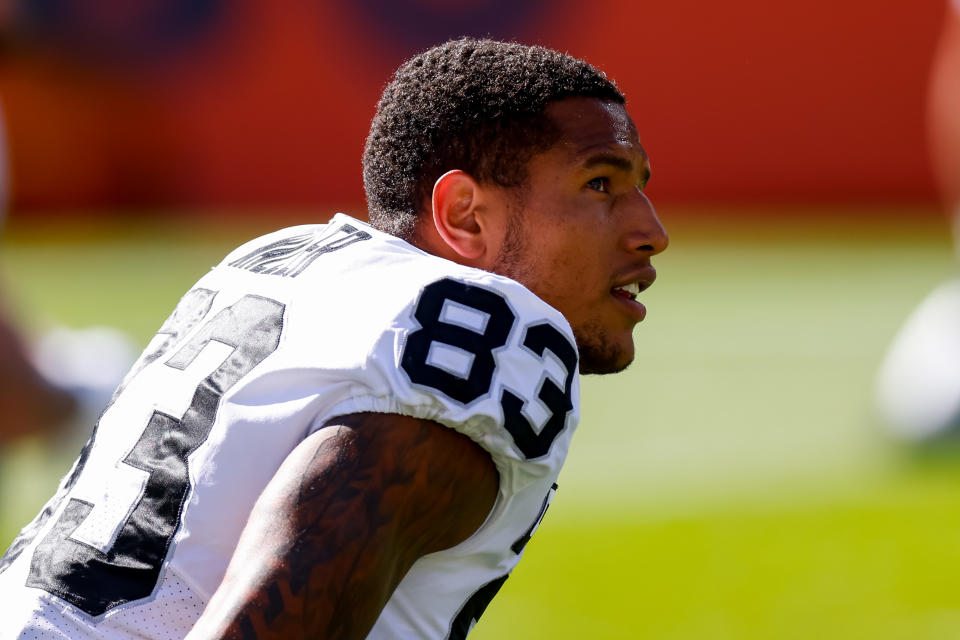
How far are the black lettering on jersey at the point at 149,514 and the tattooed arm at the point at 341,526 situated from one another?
0.24m

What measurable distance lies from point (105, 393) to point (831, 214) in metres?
10.2

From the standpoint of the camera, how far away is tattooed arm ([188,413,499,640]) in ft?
5.71

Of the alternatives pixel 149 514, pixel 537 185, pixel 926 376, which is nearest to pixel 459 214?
pixel 537 185

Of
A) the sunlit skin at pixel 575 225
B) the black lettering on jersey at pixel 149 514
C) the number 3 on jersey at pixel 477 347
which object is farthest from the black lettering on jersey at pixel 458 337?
the sunlit skin at pixel 575 225

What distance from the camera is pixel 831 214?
14320 millimetres

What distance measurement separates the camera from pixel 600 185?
8.27ft

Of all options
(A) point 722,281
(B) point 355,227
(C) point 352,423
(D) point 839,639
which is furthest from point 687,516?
(A) point 722,281

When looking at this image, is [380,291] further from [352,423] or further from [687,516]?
[687,516]

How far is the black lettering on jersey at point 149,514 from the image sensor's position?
199 centimetres

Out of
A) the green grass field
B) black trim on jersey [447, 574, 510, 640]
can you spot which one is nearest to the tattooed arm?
black trim on jersey [447, 574, 510, 640]

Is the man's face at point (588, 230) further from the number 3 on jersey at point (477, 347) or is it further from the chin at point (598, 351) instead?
the number 3 on jersey at point (477, 347)

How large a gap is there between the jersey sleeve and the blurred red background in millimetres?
11619

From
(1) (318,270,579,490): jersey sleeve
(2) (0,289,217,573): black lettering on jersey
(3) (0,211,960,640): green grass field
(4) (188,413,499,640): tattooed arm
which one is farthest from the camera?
(3) (0,211,960,640): green grass field

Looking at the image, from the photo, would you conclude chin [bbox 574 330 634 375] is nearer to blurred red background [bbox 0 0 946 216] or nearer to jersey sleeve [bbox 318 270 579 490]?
jersey sleeve [bbox 318 270 579 490]
